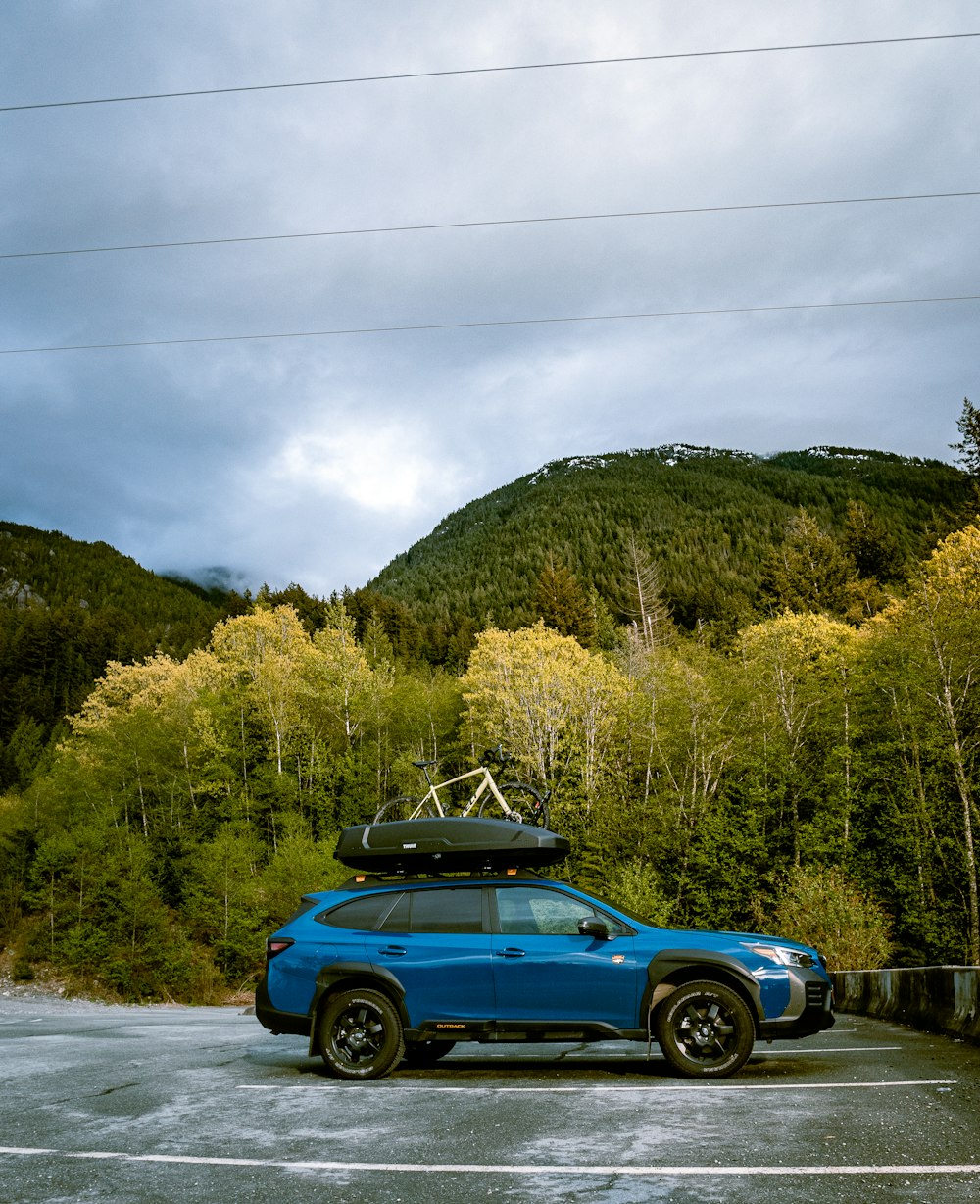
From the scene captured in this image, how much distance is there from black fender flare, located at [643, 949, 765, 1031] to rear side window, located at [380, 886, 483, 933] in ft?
4.97

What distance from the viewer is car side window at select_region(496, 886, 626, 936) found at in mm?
8008

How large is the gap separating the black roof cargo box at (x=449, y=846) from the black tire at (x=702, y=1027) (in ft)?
6.17

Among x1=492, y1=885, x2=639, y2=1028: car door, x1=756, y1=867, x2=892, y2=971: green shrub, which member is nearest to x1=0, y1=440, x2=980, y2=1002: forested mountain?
x1=756, y1=867, x2=892, y2=971: green shrub

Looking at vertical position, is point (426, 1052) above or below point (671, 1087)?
below

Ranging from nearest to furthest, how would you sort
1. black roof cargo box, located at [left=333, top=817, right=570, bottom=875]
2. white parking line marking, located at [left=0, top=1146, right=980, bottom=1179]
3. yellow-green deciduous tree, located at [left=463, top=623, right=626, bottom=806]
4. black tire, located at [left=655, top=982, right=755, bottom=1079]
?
white parking line marking, located at [left=0, top=1146, right=980, bottom=1179] → black tire, located at [left=655, top=982, right=755, bottom=1079] → black roof cargo box, located at [left=333, top=817, right=570, bottom=875] → yellow-green deciduous tree, located at [left=463, top=623, right=626, bottom=806]

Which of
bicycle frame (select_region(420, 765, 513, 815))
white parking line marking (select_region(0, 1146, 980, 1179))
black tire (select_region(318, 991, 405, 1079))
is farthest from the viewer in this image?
bicycle frame (select_region(420, 765, 513, 815))

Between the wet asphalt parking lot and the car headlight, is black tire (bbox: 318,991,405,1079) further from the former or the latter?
the car headlight

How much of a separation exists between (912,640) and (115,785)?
2246 inches

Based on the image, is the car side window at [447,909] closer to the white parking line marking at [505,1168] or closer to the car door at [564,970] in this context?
the car door at [564,970]

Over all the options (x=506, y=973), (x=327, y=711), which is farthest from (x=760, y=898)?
(x=506, y=973)

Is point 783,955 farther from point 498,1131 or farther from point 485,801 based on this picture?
point 485,801

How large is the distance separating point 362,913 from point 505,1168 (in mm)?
3866

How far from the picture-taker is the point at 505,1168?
477 cm

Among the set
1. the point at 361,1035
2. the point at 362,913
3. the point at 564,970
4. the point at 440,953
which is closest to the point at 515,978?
the point at 564,970
